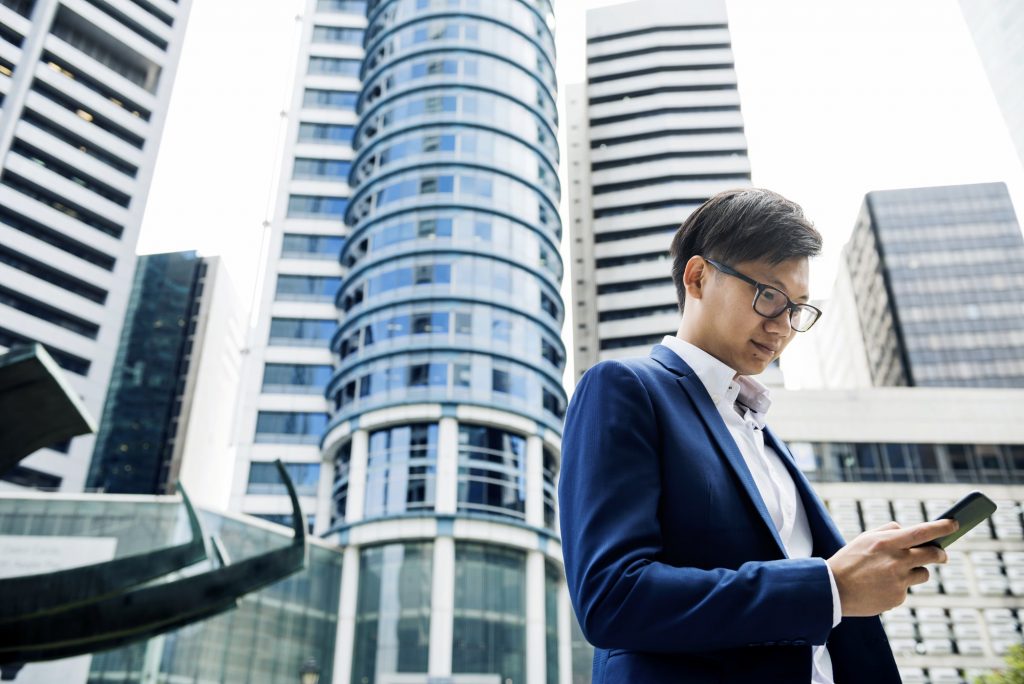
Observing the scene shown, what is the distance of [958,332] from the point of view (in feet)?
264

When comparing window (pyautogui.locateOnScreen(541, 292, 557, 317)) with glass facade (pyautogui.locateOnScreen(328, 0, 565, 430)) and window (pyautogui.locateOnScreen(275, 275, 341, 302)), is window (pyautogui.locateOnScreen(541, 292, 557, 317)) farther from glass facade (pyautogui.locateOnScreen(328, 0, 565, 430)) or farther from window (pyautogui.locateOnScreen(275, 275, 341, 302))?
window (pyautogui.locateOnScreen(275, 275, 341, 302))

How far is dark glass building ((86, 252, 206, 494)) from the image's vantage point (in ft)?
244

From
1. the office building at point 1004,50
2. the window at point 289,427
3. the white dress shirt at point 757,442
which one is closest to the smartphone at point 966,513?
the white dress shirt at point 757,442

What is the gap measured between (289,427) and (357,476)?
30.0 ft

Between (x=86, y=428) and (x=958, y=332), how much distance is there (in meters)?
86.3

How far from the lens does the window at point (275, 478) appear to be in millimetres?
39456

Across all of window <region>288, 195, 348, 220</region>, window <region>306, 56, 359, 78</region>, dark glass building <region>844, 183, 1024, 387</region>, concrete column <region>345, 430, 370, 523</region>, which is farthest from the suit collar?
dark glass building <region>844, 183, 1024, 387</region>

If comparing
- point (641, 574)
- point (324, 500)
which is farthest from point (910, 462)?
point (641, 574)

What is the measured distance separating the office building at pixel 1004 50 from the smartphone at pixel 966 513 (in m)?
27.2

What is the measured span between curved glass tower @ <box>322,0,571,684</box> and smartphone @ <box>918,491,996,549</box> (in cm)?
3050

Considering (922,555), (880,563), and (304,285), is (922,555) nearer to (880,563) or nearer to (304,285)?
(880,563)

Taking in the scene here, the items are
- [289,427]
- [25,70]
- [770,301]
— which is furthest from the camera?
[25,70]

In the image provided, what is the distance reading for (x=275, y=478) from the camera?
3988 centimetres

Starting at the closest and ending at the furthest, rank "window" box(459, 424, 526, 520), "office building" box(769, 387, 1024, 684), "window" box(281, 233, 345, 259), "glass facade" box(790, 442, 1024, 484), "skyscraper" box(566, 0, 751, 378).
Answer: "window" box(459, 424, 526, 520), "office building" box(769, 387, 1024, 684), "glass facade" box(790, 442, 1024, 484), "window" box(281, 233, 345, 259), "skyscraper" box(566, 0, 751, 378)
